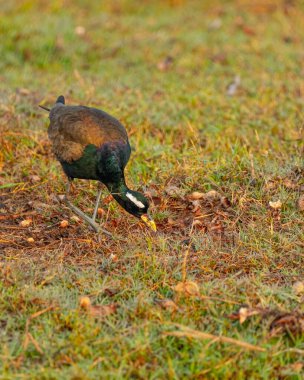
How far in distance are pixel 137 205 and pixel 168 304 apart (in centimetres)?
114

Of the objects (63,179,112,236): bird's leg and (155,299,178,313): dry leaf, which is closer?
(155,299,178,313): dry leaf

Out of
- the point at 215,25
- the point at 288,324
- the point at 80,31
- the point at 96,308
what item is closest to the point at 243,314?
the point at 288,324

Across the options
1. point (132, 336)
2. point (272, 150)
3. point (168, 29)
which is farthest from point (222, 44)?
point (132, 336)

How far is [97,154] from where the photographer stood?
16.7ft

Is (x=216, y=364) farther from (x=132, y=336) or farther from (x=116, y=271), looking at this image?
(x=116, y=271)

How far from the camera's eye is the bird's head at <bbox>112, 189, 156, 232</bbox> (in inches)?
195

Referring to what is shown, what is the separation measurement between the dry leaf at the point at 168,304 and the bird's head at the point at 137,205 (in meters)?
0.96

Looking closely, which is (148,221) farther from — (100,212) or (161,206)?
(100,212)

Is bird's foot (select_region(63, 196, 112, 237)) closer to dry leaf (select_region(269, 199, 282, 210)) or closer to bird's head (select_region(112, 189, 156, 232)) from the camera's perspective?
bird's head (select_region(112, 189, 156, 232))

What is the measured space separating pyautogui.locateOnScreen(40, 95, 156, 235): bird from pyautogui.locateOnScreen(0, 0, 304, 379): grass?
0.20 metres

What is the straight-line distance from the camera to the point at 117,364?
359 cm

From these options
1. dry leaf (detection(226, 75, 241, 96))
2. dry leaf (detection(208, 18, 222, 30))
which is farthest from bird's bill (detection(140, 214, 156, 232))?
dry leaf (detection(208, 18, 222, 30))

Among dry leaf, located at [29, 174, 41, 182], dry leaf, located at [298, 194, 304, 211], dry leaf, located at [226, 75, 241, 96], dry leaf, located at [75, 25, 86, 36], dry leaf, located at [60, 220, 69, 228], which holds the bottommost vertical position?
dry leaf, located at [75, 25, 86, 36]

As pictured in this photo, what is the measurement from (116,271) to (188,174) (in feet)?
4.81
